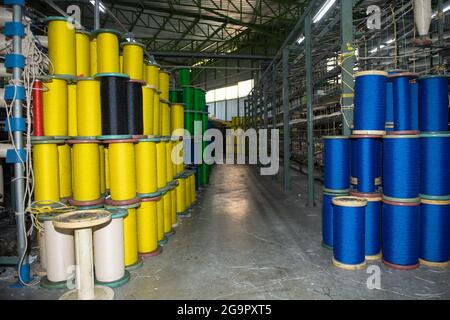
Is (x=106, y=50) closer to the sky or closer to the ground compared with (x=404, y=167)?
closer to the sky

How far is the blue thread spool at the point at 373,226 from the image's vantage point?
3803 mm

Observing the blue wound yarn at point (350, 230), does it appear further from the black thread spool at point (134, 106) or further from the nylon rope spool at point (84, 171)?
the nylon rope spool at point (84, 171)

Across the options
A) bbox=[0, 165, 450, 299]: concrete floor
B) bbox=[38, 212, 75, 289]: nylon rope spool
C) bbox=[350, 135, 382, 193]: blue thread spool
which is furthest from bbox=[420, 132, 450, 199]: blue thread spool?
bbox=[38, 212, 75, 289]: nylon rope spool

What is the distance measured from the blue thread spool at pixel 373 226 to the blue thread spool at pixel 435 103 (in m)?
1.08

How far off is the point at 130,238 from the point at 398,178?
3.32 meters

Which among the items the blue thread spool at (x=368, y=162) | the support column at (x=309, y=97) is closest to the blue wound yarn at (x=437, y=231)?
the blue thread spool at (x=368, y=162)

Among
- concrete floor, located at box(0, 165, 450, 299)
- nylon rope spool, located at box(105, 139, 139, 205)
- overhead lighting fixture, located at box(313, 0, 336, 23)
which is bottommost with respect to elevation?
concrete floor, located at box(0, 165, 450, 299)

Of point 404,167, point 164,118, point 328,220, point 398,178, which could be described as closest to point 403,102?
point 404,167

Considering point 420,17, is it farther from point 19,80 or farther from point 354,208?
point 19,80

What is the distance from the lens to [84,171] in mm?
3604

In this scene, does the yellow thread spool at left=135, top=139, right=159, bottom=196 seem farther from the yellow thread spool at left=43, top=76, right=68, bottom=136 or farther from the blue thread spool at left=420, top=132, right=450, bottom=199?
the blue thread spool at left=420, top=132, right=450, bottom=199

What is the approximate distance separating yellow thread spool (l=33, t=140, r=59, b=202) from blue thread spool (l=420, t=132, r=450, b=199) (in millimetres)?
4504

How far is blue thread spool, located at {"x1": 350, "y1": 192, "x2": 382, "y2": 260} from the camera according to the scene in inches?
150

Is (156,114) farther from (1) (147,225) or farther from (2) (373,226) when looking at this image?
(2) (373,226)
